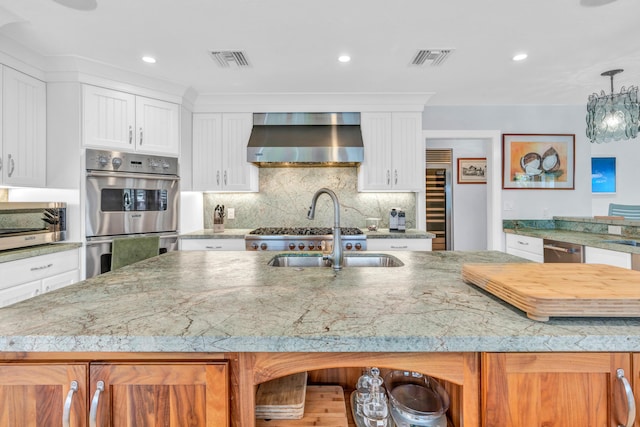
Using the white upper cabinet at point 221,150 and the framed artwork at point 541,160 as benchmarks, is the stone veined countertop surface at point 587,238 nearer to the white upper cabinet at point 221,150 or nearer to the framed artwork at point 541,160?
the framed artwork at point 541,160

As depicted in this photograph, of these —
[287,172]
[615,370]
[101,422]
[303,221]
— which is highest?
[287,172]

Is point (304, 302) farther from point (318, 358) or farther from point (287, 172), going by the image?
point (287, 172)

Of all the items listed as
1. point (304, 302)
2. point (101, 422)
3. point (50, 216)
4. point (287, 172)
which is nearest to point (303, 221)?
point (287, 172)

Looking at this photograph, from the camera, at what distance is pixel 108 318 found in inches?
32.5

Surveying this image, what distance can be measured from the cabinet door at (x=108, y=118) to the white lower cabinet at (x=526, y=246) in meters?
4.08

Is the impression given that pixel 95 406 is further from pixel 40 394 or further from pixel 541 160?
pixel 541 160

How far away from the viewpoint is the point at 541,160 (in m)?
3.80

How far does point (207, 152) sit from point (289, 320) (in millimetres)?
3106

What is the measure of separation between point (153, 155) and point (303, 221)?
173cm

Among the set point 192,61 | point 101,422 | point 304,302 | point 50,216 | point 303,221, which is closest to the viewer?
point 101,422

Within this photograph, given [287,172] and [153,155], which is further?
[287,172]

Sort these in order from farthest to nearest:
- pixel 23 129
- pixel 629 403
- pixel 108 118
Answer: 1. pixel 108 118
2. pixel 23 129
3. pixel 629 403

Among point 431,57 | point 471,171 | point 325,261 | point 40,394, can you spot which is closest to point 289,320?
point 40,394

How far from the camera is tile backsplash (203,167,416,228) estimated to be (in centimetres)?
386
